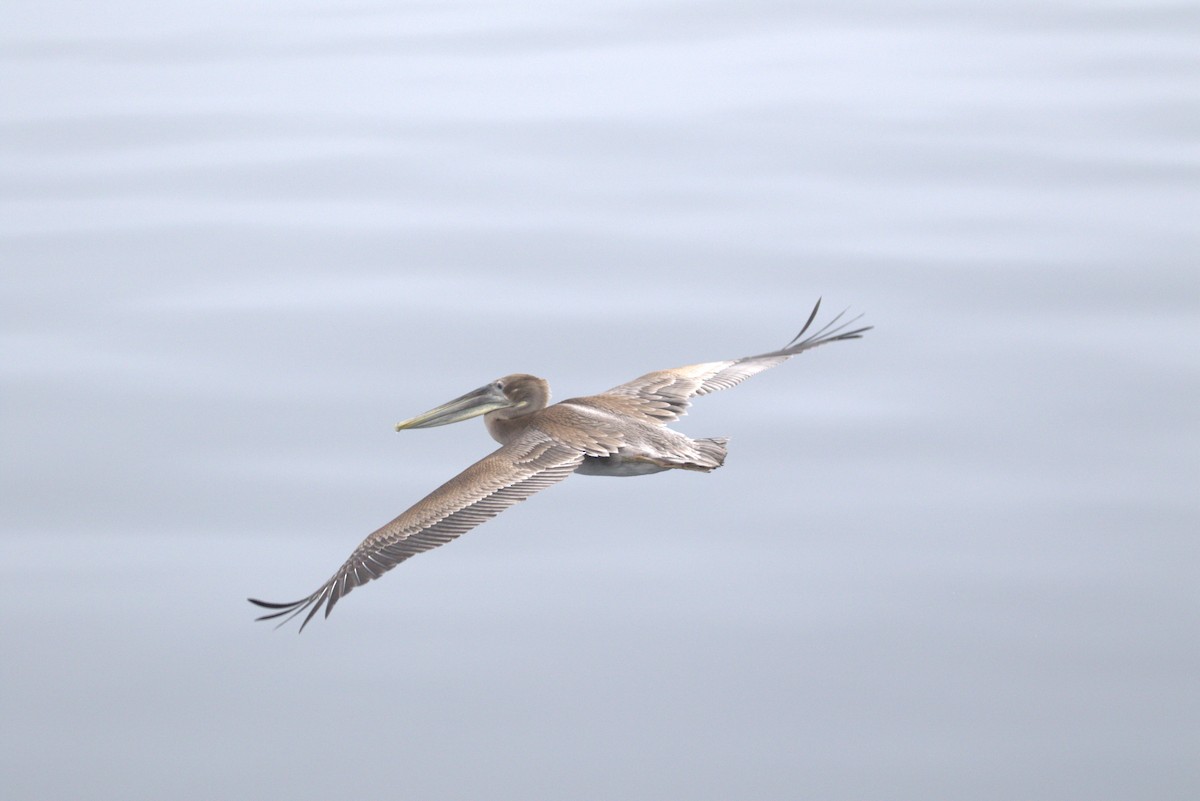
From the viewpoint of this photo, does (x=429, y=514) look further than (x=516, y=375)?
No

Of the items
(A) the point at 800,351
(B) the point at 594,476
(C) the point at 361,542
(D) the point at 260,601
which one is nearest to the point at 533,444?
(B) the point at 594,476

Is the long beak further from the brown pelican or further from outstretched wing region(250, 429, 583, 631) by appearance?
outstretched wing region(250, 429, 583, 631)

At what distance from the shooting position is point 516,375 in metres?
9.28

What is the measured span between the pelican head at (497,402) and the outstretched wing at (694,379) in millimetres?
517

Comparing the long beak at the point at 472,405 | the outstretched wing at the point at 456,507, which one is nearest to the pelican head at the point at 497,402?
the long beak at the point at 472,405

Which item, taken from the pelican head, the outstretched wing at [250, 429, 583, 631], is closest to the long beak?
the pelican head

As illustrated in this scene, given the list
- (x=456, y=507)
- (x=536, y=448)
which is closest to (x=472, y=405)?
(x=536, y=448)

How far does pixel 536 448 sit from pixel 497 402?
0.77m

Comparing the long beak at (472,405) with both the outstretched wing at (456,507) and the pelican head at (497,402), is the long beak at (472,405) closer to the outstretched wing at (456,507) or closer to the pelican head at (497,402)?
the pelican head at (497,402)

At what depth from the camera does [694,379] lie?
995 centimetres

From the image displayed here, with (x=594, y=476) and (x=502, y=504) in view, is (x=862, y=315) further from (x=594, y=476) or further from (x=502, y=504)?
(x=502, y=504)

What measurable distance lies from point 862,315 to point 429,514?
3514 millimetres

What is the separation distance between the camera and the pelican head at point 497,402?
9242mm

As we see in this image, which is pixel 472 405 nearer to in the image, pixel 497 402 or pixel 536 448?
pixel 497 402
